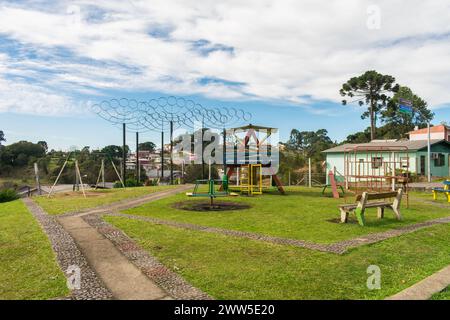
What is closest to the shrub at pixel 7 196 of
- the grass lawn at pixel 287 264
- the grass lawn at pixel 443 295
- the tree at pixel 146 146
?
the grass lawn at pixel 287 264

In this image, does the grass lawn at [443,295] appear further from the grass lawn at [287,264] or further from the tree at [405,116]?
the tree at [405,116]

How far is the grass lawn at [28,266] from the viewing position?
4.46 metres

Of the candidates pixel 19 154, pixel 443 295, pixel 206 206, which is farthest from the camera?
pixel 19 154

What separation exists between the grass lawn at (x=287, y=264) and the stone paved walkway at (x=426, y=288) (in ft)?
0.50

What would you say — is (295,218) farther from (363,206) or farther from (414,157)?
(414,157)

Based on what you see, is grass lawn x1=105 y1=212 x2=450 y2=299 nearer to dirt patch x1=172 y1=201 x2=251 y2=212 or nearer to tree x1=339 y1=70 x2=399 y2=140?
dirt patch x1=172 y1=201 x2=251 y2=212

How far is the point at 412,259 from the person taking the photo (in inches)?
236

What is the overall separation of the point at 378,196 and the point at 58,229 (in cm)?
851

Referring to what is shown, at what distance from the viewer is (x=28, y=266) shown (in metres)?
5.49

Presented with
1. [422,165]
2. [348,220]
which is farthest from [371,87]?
[348,220]

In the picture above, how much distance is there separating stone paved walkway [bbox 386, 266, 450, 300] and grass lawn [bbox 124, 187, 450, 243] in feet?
7.62

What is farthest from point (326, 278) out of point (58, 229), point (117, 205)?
point (117, 205)

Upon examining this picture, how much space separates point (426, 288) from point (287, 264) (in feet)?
6.44

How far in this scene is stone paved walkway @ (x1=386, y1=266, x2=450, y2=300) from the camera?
425 cm
